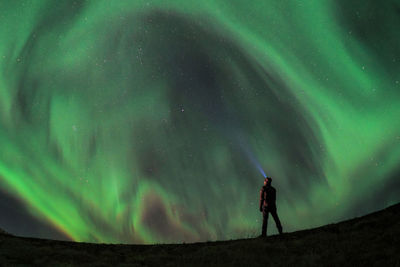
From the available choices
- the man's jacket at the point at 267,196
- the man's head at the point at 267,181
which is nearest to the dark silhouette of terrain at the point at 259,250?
the man's jacket at the point at 267,196

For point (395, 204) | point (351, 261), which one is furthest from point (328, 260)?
point (395, 204)

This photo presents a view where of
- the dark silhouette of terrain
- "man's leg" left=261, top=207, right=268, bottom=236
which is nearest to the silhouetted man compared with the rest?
"man's leg" left=261, top=207, right=268, bottom=236

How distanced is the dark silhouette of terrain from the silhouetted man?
85 centimetres

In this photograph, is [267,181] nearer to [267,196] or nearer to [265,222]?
[267,196]

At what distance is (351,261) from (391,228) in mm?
3275

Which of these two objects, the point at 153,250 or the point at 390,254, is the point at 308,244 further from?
the point at 153,250

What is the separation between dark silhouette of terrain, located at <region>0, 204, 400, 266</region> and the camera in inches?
344

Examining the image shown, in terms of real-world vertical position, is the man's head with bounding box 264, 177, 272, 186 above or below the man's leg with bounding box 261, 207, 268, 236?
above

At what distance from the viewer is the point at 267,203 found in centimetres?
1320

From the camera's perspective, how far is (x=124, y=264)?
10328 mm

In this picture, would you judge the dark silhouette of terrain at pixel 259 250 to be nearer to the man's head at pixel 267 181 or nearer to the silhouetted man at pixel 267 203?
the silhouetted man at pixel 267 203

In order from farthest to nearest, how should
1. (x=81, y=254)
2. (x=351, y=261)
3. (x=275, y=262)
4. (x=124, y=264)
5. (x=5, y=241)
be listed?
(x=5, y=241), (x=81, y=254), (x=124, y=264), (x=275, y=262), (x=351, y=261)

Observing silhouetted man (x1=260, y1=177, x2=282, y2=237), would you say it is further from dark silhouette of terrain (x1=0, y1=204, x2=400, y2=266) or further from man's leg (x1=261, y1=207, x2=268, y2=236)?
dark silhouette of terrain (x1=0, y1=204, x2=400, y2=266)

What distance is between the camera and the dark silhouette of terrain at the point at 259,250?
28.7ft
